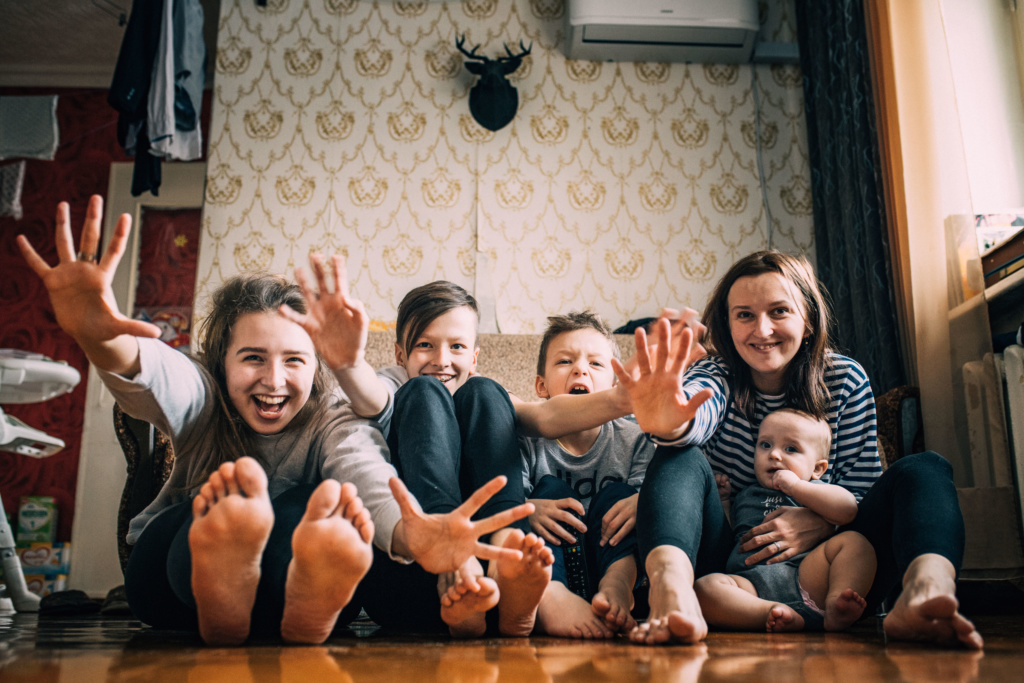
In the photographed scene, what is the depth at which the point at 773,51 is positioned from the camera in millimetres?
3223

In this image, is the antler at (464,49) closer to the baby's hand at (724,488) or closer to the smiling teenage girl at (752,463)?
the smiling teenage girl at (752,463)

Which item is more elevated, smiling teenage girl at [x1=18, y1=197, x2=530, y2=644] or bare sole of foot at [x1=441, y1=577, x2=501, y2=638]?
smiling teenage girl at [x1=18, y1=197, x2=530, y2=644]

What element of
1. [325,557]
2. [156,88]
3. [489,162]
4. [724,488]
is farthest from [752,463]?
[156,88]

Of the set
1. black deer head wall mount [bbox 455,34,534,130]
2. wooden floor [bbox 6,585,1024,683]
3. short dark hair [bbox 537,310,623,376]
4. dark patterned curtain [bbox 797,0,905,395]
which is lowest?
wooden floor [bbox 6,585,1024,683]

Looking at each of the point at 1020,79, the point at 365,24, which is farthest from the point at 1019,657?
the point at 365,24

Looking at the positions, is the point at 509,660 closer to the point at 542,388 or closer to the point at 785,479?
the point at 785,479

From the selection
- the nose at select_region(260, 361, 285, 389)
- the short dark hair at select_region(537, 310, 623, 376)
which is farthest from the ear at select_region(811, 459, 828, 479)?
the nose at select_region(260, 361, 285, 389)

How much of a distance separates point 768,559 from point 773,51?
2787 mm

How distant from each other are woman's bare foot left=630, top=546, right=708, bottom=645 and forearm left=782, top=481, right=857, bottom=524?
0.25 meters

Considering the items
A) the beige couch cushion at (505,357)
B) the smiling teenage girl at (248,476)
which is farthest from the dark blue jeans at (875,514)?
the beige couch cushion at (505,357)

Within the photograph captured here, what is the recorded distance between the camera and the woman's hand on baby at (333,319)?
984mm

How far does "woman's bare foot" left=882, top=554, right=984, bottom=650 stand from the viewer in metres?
0.78

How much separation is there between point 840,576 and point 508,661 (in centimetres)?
54

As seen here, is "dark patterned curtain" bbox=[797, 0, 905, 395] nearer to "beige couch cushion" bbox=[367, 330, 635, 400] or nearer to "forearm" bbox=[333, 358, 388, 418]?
"beige couch cushion" bbox=[367, 330, 635, 400]
